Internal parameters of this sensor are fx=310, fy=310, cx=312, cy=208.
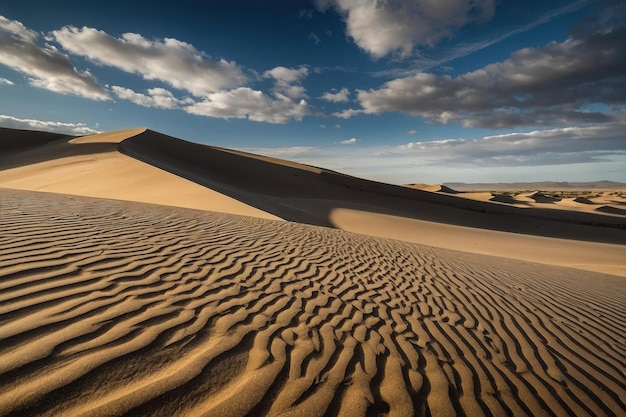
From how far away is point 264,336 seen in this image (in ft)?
8.83

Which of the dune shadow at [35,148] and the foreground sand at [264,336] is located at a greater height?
the foreground sand at [264,336]

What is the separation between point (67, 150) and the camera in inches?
1039

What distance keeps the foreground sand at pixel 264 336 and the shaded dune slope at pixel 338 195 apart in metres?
12.4

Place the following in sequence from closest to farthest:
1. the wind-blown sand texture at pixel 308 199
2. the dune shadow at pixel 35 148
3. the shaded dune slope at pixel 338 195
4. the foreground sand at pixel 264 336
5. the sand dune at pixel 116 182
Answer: the foreground sand at pixel 264 336
the sand dune at pixel 116 182
the wind-blown sand texture at pixel 308 199
the shaded dune slope at pixel 338 195
the dune shadow at pixel 35 148

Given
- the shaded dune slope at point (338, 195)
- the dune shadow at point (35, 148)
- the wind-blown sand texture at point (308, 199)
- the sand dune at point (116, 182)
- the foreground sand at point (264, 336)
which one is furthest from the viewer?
the dune shadow at point (35, 148)

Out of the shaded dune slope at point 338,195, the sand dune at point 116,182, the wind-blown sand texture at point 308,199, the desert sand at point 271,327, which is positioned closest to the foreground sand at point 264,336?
the desert sand at point 271,327

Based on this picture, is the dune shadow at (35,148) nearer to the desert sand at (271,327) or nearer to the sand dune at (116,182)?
the sand dune at (116,182)

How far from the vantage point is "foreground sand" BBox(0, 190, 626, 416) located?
1.94 m

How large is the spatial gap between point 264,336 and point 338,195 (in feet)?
80.6

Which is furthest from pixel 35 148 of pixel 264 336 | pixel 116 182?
pixel 264 336

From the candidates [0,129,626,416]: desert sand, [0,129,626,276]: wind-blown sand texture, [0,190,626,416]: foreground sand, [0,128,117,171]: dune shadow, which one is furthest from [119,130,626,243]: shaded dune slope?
[0,190,626,416]: foreground sand

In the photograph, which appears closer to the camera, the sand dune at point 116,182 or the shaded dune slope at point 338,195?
the sand dune at point 116,182

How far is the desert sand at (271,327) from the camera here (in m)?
1.96

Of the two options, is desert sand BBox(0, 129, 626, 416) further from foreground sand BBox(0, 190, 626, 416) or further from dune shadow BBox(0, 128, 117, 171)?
dune shadow BBox(0, 128, 117, 171)
